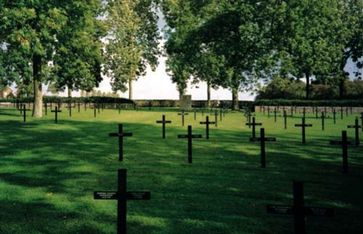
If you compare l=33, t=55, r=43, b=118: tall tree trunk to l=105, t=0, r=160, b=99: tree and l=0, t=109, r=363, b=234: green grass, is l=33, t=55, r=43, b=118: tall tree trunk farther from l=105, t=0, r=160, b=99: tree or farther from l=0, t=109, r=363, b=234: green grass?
l=105, t=0, r=160, b=99: tree

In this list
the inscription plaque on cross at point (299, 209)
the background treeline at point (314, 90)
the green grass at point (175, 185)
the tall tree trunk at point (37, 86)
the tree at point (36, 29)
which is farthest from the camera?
the background treeline at point (314, 90)

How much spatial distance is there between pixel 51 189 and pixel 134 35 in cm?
7443

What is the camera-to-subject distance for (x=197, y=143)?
824 inches

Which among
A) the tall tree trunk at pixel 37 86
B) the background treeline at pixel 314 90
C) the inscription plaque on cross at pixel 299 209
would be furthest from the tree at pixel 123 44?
the inscription plaque on cross at pixel 299 209

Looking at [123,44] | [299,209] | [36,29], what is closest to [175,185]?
[299,209]

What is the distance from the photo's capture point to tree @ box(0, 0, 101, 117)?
23859 mm

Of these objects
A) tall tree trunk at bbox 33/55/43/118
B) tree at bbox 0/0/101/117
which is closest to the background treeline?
tree at bbox 0/0/101/117

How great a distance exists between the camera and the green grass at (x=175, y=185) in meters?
8.18

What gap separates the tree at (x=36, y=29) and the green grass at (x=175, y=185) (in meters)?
7.25

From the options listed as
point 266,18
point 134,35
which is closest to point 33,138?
point 266,18

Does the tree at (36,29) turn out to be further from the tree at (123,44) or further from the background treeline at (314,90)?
the background treeline at (314,90)

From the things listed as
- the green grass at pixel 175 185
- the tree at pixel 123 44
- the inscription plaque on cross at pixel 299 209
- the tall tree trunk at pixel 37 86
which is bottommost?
the green grass at pixel 175 185

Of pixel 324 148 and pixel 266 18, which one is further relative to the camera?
pixel 266 18

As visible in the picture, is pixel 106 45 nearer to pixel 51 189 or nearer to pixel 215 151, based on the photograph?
pixel 215 151
